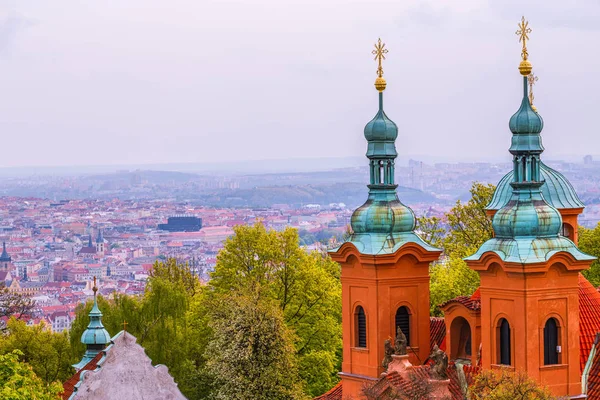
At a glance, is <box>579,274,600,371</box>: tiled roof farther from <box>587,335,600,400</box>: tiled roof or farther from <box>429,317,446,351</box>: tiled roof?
<box>429,317,446,351</box>: tiled roof

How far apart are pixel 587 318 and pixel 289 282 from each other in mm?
24120

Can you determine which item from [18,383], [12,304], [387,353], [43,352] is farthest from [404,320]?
[12,304]

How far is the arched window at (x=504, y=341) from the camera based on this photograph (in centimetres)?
4203

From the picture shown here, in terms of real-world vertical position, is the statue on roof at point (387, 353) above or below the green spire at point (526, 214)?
below

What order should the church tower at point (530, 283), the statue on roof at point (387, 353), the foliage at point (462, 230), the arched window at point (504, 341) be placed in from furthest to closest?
the foliage at point (462, 230) → the statue on roof at point (387, 353) → the arched window at point (504, 341) → the church tower at point (530, 283)

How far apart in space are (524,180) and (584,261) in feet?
9.42

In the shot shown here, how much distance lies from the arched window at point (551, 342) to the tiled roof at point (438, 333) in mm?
5484

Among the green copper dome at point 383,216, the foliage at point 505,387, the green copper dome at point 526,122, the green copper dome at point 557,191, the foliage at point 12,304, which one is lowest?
the foliage at point 12,304

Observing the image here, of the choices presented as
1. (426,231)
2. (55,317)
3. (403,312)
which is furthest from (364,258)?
(55,317)

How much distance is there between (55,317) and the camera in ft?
571

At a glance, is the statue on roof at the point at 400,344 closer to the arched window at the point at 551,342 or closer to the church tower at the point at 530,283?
the church tower at the point at 530,283

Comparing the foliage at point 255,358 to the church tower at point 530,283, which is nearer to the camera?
the church tower at point 530,283

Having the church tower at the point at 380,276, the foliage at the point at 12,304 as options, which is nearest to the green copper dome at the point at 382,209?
the church tower at the point at 380,276

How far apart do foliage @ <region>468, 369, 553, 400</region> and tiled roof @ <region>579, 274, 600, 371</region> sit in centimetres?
383
